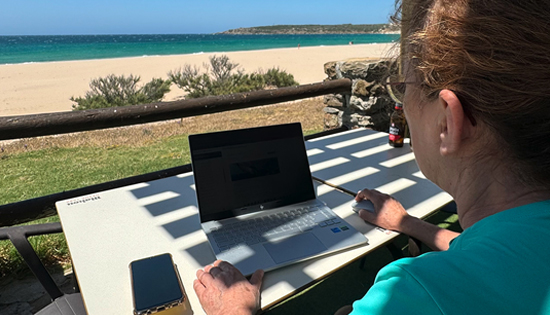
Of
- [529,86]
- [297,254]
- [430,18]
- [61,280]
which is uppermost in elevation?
[430,18]

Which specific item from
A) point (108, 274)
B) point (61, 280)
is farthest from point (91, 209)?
point (61, 280)

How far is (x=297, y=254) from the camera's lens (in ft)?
4.54

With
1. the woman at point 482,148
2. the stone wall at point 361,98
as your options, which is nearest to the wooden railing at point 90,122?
the stone wall at point 361,98

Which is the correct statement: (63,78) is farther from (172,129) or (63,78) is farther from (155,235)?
(155,235)

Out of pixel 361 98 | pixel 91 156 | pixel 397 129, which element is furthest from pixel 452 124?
pixel 91 156

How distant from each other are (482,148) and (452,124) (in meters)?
0.07

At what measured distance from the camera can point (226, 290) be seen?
1.16m

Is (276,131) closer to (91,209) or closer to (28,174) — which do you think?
(91,209)

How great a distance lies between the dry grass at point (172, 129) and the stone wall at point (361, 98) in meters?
2.22

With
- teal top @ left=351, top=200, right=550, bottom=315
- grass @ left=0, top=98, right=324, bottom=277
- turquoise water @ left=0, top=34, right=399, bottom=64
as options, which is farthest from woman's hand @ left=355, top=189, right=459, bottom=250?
turquoise water @ left=0, top=34, right=399, bottom=64

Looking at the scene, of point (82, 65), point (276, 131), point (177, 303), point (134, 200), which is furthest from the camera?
point (82, 65)

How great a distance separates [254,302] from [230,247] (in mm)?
335

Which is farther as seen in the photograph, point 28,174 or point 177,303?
point 28,174

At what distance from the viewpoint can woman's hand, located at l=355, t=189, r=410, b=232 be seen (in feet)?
5.27
